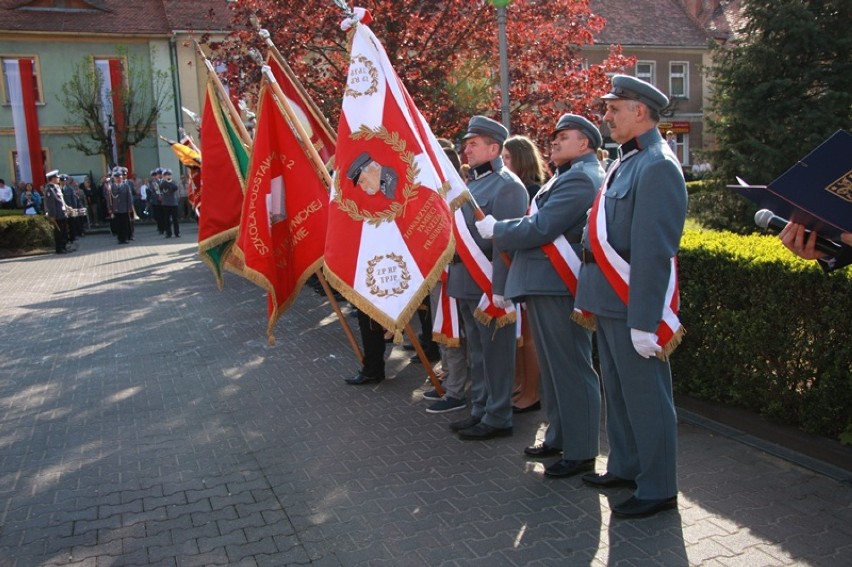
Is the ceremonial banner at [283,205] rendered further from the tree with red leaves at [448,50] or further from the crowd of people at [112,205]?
the crowd of people at [112,205]

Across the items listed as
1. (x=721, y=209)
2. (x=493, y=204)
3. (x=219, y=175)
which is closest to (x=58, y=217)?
(x=219, y=175)

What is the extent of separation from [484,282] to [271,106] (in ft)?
7.51

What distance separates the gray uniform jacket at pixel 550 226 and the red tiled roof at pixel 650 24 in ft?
114

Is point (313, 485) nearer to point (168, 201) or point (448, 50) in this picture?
point (448, 50)

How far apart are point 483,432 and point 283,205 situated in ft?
7.92

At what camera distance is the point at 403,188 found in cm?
554

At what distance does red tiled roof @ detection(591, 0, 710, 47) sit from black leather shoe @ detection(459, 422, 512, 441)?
114 ft

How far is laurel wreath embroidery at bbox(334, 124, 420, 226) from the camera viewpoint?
18.1 feet

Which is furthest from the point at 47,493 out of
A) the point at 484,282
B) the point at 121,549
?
the point at 484,282

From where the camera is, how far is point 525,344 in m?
6.68

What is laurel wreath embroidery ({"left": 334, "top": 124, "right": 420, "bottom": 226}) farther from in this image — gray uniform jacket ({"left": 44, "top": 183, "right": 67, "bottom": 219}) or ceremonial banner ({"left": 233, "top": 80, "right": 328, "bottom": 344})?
gray uniform jacket ({"left": 44, "top": 183, "right": 67, "bottom": 219})

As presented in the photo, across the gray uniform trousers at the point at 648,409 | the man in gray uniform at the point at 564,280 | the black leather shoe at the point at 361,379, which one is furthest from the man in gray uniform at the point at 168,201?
the gray uniform trousers at the point at 648,409

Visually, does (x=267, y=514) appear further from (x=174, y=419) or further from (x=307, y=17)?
(x=307, y=17)

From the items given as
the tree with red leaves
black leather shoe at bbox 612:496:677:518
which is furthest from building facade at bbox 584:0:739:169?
black leather shoe at bbox 612:496:677:518
